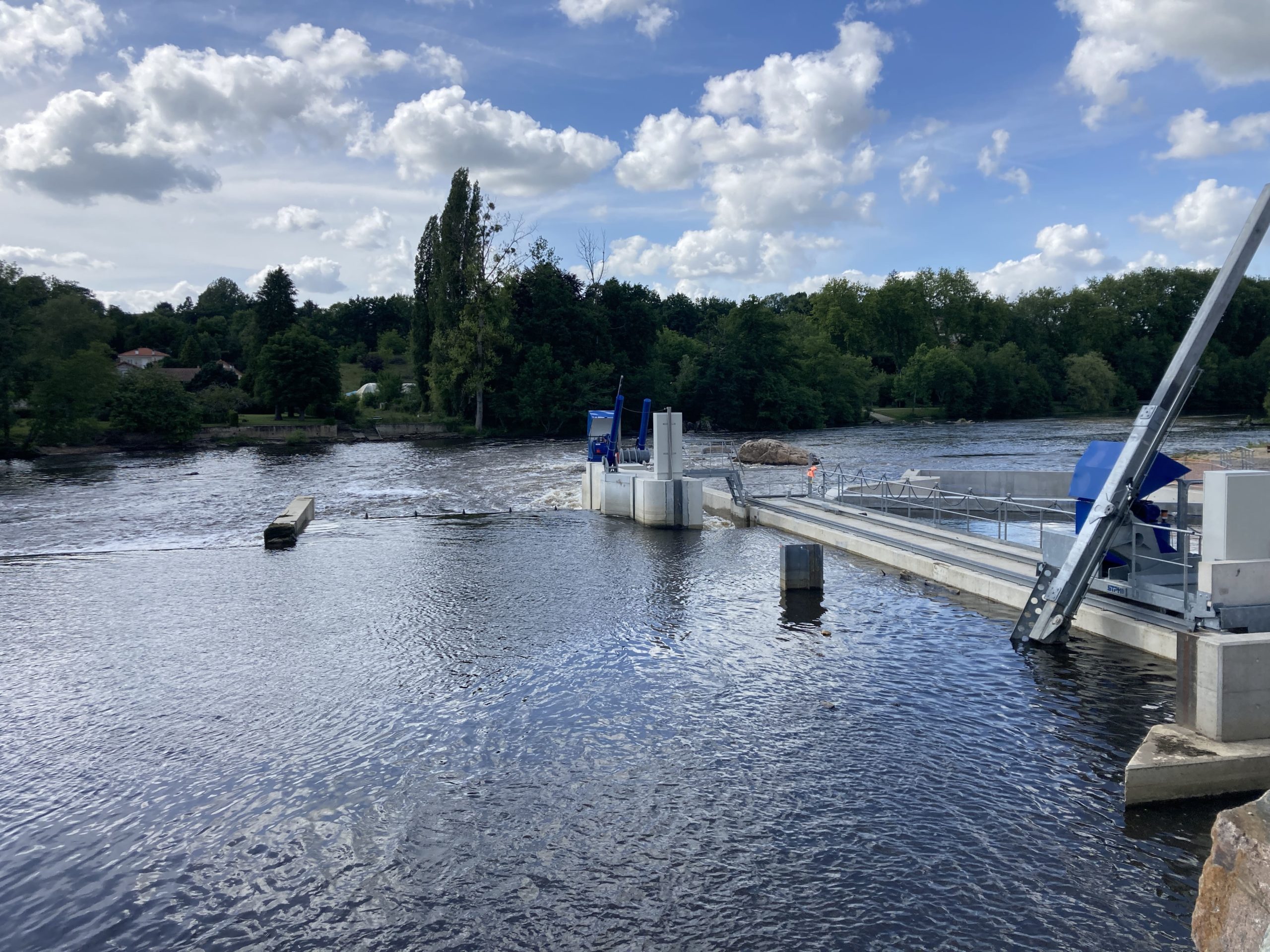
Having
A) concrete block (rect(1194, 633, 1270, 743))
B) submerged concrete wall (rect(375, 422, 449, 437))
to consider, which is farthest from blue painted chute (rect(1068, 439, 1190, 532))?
submerged concrete wall (rect(375, 422, 449, 437))

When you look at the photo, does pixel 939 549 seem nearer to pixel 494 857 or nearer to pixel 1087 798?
pixel 1087 798

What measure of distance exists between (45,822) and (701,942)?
23.5 feet

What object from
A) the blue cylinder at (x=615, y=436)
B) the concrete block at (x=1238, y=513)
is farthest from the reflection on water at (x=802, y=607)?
the blue cylinder at (x=615, y=436)

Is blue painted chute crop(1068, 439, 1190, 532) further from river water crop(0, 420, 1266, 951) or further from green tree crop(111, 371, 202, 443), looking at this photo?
green tree crop(111, 371, 202, 443)

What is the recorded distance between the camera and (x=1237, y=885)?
4848mm

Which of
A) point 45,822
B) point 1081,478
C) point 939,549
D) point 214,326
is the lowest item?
point 45,822

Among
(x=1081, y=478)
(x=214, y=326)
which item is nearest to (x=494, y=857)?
(x=1081, y=478)

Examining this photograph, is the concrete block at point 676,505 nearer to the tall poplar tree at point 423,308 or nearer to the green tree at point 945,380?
the tall poplar tree at point 423,308

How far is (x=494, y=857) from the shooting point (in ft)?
28.6

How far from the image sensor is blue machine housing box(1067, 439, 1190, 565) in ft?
44.0

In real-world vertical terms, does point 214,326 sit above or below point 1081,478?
above

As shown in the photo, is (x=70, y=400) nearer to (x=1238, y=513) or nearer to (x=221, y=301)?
(x=1238, y=513)

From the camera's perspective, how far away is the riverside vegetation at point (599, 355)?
242 ft

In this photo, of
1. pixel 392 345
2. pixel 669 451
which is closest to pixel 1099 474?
pixel 669 451
